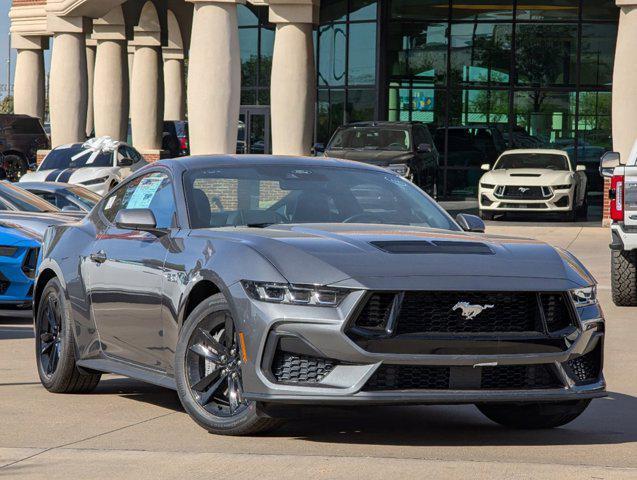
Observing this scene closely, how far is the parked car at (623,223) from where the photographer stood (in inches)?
571

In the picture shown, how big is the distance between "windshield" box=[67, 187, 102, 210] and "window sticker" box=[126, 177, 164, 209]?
9.75 metres

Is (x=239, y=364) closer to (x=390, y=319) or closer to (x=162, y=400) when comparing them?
(x=390, y=319)

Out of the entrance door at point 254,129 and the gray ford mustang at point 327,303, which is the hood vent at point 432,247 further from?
Answer: the entrance door at point 254,129

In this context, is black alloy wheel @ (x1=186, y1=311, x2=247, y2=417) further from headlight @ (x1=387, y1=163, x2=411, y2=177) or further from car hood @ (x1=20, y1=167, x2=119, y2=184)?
car hood @ (x1=20, y1=167, x2=119, y2=184)

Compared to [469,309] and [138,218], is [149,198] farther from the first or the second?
[469,309]

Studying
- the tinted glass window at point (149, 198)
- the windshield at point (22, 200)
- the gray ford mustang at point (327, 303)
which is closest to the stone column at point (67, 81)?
the windshield at point (22, 200)

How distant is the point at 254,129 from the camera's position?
148 ft

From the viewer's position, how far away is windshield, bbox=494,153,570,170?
32.1 meters

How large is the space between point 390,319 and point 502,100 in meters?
35.4

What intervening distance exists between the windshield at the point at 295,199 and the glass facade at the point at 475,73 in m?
32.9

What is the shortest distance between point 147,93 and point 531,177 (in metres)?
17.5

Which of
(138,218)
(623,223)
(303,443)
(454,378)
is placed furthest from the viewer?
(623,223)

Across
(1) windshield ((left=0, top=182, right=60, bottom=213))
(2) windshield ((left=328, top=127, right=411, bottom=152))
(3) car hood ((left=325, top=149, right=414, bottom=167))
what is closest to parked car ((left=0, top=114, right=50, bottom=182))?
(2) windshield ((left=328, top=127, right=411, bottom=152))

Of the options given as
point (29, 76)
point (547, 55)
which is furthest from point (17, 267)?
point (29, 76)
